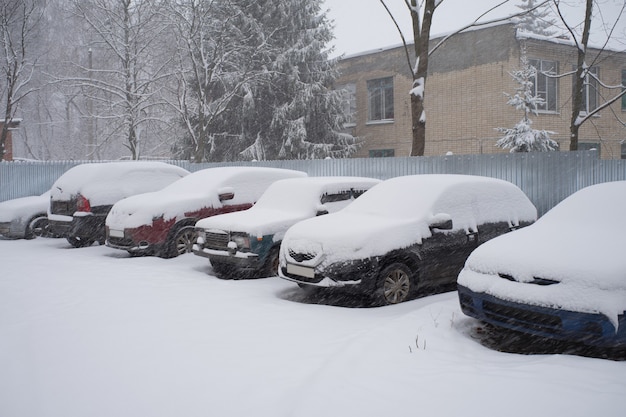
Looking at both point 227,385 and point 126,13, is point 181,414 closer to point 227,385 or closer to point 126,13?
point 227,385

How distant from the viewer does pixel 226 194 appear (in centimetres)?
1090

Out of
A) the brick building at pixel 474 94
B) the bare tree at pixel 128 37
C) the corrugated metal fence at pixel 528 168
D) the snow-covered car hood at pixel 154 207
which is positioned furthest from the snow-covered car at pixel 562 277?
the bare tree at pixel 128 37

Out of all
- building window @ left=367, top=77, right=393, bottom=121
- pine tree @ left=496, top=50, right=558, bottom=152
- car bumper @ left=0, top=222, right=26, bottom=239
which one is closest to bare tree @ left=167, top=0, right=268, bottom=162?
building window @ left=367, top=77, right=393, bottom=121

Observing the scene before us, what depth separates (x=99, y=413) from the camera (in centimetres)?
406

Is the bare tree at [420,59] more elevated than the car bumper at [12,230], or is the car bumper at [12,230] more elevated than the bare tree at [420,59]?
the bare tree at [420,59]

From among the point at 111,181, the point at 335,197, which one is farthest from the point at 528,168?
the point at 111,181

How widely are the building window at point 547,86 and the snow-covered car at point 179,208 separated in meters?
14.6

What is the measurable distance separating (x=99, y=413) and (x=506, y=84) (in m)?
19.8

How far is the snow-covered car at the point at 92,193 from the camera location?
39.0ft

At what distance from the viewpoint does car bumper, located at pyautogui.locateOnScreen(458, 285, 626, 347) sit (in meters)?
4.70

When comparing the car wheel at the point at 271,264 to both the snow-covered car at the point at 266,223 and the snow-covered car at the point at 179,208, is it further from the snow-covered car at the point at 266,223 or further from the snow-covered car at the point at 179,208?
the snow-covered car at the point at 179,208

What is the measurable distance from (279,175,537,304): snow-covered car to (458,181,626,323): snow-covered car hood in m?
1.29

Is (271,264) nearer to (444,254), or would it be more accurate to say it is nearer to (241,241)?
(241,241)

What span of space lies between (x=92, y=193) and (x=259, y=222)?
5016 mm
